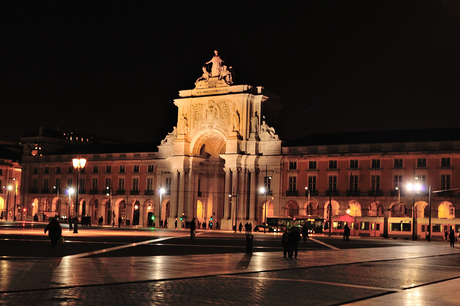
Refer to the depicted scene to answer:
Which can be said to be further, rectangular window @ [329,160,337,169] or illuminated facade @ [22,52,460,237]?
rectangular window @ [329,160,337,169]

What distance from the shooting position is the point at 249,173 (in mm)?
87750

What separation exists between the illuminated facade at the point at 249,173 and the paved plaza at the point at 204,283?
155 ft

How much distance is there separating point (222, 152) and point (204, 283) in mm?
76037

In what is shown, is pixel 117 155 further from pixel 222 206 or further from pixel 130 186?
pixel 222 206

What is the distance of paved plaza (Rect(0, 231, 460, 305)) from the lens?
1509cm

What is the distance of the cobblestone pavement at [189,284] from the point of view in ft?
49.2

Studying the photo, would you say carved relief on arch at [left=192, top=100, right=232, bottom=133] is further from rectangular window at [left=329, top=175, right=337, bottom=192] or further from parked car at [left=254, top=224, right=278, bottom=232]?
rectangular window at [left=329, top=175, right=337, bottom=192]

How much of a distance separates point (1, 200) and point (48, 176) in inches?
538

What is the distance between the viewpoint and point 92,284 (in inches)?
666

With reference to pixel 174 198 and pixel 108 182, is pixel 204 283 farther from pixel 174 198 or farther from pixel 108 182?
pixel 108 182

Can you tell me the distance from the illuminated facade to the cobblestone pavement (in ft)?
158

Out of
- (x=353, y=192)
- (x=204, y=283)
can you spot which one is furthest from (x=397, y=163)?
(x=204, y=283)

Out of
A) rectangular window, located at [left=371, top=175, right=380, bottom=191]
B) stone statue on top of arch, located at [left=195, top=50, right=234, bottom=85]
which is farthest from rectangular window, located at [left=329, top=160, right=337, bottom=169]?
stone statue on top of arch, located at [left=195, top=50, right=234, bottom=85]

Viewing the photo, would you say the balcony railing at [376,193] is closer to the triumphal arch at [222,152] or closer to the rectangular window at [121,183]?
the triumphal arch at [222,152]
